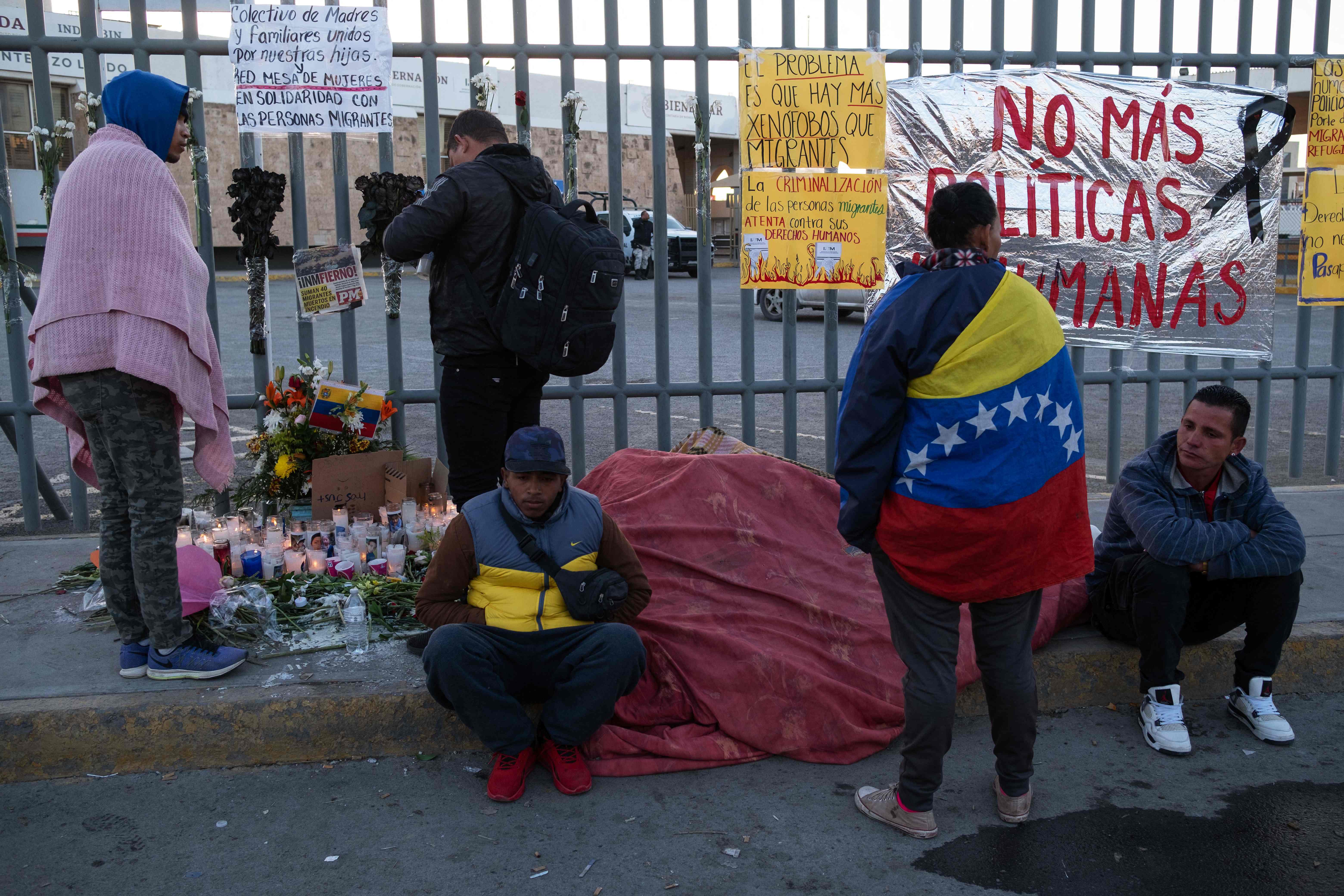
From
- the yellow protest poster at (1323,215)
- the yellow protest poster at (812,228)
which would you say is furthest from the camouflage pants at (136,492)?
the yellow protest poster at (1323,215)

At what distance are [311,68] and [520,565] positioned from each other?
9.60ft

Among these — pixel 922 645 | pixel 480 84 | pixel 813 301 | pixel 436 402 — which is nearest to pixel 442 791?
pixel 922 645

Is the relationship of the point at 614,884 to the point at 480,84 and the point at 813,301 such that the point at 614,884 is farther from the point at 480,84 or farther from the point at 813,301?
the point at 813,301

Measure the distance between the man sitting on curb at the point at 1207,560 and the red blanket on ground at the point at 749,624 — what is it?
45 cm

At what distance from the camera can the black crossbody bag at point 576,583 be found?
11.0 feet

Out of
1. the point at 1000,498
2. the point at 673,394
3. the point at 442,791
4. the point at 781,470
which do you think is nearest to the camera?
the point at 1000,498

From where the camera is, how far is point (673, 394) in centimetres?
553

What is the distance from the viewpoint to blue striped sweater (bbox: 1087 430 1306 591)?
3.59 m

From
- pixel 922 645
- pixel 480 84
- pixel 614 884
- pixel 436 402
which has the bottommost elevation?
pixel 614 884

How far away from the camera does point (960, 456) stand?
278cm

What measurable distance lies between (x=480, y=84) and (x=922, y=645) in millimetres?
3517

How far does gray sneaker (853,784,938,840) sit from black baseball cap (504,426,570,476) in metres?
1.32

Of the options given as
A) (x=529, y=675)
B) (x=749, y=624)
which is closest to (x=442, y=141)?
(x=749, y=624)

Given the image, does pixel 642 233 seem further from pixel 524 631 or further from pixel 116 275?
pixel 524 631
